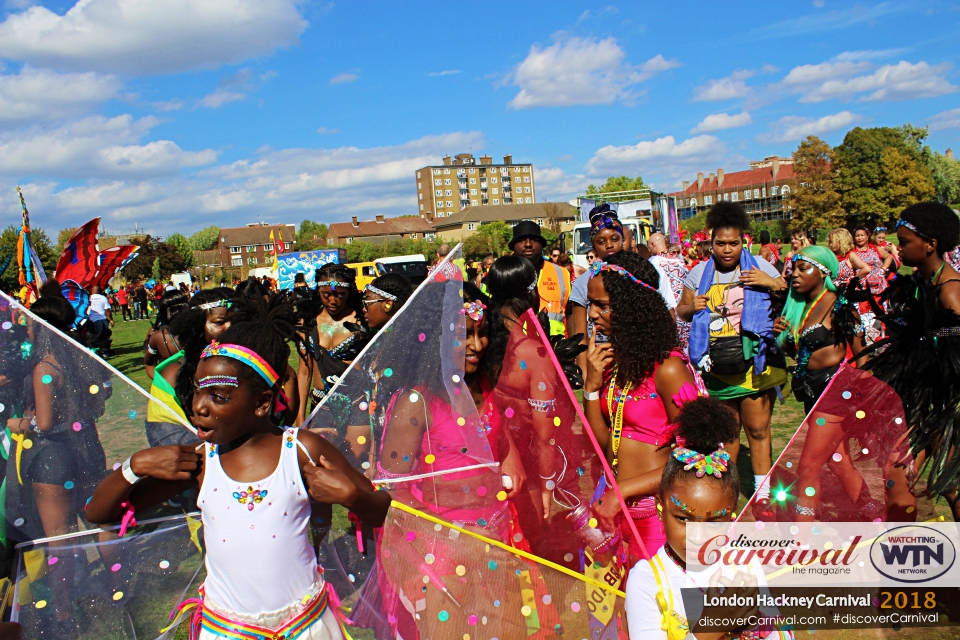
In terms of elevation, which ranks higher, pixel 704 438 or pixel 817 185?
pixel 817 185

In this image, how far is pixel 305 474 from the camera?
2381 millimetres

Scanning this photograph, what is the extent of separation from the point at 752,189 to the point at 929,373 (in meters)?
128

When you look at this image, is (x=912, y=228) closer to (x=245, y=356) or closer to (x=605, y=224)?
(x=605, y=224)

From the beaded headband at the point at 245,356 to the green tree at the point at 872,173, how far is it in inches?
2384

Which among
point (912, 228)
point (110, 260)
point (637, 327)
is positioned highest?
point (110, 260)

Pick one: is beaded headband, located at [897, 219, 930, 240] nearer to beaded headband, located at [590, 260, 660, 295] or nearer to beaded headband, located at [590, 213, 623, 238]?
beaded headband, located at [590, 260, 660, 295]

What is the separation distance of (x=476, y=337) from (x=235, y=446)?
67.4 inches

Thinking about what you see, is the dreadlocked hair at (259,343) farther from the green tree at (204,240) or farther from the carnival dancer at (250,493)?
the green tree at (204,240)

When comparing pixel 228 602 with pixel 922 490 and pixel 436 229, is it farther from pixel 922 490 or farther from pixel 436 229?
pixel 436 229

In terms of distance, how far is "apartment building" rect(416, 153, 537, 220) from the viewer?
487ft

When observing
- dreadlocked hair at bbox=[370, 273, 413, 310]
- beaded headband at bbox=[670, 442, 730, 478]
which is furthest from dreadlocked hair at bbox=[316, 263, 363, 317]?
beaded headband at bbox=[670, 442, 730, 478]

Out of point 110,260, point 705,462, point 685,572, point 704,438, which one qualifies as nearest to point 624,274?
point 704,438

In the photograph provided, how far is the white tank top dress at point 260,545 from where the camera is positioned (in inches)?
91.0

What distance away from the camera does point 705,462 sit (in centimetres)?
226
